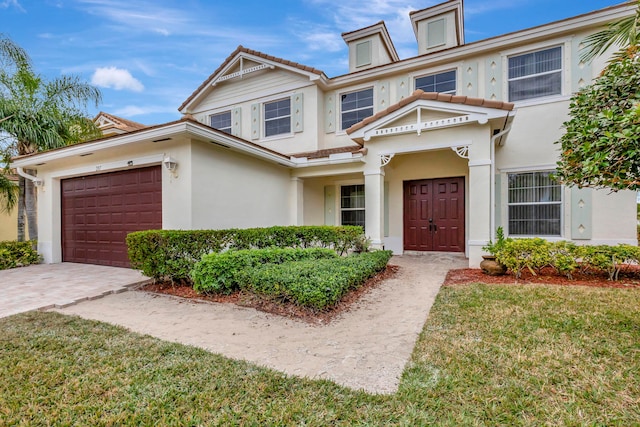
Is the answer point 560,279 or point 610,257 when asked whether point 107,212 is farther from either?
point 610,257

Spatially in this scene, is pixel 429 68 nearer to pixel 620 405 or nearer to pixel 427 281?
pixel 427 281

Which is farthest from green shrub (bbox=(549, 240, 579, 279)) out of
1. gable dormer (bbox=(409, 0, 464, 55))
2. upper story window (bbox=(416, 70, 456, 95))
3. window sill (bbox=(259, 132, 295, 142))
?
window sill (bbox=(259, 132, 295, 142))

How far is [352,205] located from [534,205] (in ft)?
18.4

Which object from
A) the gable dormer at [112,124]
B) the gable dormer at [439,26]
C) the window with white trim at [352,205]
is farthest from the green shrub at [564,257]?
the gable dormer at [112,124]

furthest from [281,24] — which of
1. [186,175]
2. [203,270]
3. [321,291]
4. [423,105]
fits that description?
[321,291]

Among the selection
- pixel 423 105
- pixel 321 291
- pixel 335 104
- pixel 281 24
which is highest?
pixel 281 24

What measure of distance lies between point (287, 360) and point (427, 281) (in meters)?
4.25

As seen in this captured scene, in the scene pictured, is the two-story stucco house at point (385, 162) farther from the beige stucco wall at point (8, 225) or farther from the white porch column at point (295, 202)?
the beige stucco wall at point (8, 225)

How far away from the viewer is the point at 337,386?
264cm

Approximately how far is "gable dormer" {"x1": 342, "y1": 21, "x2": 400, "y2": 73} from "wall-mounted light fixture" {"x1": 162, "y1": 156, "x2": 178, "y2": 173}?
781cm

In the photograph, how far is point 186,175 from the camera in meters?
6.97

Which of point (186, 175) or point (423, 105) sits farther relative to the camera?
point (423, 105)

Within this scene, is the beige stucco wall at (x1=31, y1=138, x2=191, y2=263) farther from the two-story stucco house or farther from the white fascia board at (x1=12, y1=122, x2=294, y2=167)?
the white fascia board at (x1=12, y1=122, x2=294, y2=167)

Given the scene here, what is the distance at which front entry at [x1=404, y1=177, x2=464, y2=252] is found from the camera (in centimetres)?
945
